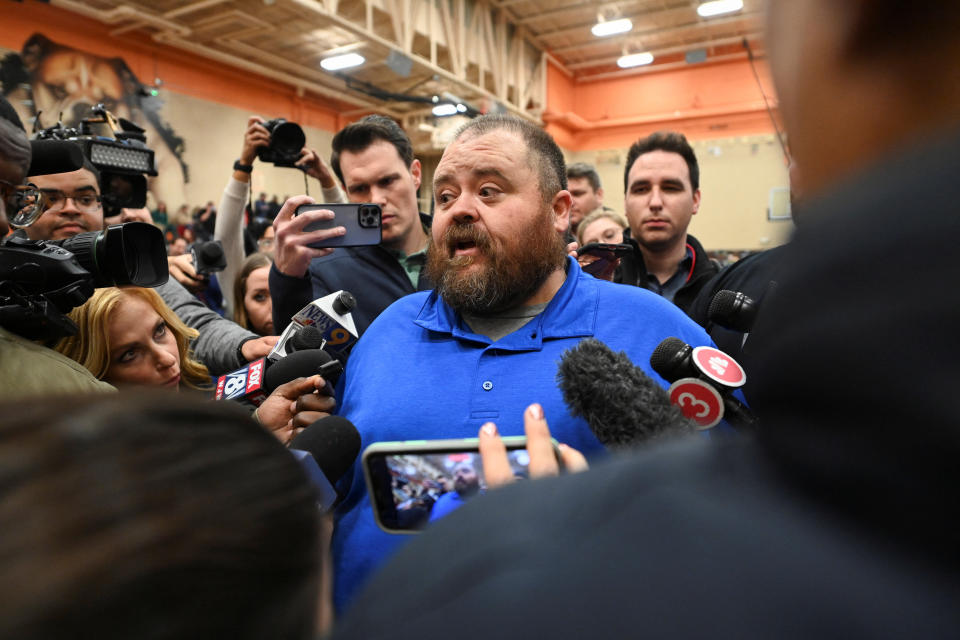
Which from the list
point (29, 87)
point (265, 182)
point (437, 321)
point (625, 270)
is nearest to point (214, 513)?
point (437, 321)

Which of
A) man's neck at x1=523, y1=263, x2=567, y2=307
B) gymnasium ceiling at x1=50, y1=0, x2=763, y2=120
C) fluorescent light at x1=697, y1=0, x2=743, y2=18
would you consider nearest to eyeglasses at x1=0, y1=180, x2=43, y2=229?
man's neck at x1=523, y1=263, x2=567, y2=307

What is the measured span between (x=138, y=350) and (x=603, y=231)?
258cm

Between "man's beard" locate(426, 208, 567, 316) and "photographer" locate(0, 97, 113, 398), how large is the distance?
891 millimetres

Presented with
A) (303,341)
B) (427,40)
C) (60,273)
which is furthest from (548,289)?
(427,40)

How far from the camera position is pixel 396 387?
1.49 m

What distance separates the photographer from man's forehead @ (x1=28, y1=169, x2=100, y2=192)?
7.13 feet

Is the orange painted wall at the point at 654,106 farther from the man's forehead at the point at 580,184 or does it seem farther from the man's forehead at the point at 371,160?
the man's forehead at the point at 371,160

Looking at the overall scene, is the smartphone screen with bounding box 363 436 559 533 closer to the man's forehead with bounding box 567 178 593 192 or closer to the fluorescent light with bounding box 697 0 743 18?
the man's forehead with bounding box 567 178 593 192

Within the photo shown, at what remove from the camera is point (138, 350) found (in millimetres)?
1851

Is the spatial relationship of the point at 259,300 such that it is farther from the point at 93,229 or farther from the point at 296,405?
the point at 296,405

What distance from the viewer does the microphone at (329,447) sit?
1065 mm

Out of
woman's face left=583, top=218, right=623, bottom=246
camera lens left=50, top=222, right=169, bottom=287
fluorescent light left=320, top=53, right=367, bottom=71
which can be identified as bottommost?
woman's face left=583, top=218, right=623, bottom=246

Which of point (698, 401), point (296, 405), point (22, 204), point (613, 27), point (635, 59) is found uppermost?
point (613, 27)

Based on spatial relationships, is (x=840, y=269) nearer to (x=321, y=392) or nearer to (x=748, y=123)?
Result: (x=321, y=392)
